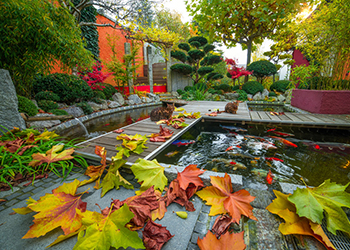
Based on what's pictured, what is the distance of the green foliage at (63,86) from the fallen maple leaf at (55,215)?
4.52 metres

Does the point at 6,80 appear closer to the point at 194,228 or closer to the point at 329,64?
the point at 194,228

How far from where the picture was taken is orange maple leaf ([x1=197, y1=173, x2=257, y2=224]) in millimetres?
1054

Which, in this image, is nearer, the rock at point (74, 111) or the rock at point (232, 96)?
the rock at point (74, 111)

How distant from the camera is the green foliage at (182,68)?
398 inches

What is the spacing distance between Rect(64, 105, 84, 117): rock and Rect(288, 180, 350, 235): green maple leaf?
5.41 m

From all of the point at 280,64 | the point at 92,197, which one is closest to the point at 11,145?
the point at 92,197

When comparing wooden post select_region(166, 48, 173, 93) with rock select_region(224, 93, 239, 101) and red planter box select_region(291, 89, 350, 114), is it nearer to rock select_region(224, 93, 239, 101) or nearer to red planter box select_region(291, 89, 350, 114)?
rock select_region(224, 93, 239, 101)

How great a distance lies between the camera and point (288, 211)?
99 cm

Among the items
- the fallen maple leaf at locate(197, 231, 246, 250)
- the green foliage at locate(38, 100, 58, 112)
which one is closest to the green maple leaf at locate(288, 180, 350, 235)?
the fallen maple leaf at locate(197, 231, 246, 250)

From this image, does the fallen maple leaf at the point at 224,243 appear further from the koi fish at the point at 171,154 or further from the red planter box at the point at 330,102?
the red planter box at the point at 330,102

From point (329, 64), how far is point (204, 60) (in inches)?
278

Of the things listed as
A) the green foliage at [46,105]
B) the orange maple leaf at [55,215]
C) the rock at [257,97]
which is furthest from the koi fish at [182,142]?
the rock at [257,97]

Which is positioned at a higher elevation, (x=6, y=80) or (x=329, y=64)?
(x=329, y=64)

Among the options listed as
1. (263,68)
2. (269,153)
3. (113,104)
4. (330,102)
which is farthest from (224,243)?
(263,68)
